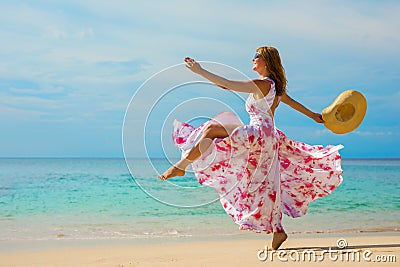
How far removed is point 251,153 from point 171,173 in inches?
34.5

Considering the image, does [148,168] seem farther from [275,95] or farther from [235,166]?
[275,95]

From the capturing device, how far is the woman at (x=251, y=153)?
5.09 metres

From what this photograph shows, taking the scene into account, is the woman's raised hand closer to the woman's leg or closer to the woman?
the woman

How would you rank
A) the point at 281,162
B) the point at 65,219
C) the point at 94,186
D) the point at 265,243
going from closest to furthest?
the point at 281,162 < the point at 265,243 < the point at 65,219 < the point at 94,186

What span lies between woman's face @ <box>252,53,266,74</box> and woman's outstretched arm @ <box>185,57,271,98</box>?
18 cm

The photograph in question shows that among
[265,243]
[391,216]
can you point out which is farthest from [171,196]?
[391,216]

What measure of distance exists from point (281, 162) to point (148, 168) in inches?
60.8

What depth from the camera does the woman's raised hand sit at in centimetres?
456

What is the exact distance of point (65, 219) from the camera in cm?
1057

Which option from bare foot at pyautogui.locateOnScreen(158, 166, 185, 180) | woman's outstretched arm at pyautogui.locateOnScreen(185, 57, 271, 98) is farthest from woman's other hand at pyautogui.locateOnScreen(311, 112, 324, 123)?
bare foot at pyautogui.locateOnScreen(158, 166, 185, 180)

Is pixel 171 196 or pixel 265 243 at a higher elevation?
pixel 171 196

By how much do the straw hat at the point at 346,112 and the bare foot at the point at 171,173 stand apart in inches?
66.9

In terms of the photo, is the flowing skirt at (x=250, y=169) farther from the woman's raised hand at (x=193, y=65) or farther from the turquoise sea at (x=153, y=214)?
the woman's raised hand at (x=193, y=65)

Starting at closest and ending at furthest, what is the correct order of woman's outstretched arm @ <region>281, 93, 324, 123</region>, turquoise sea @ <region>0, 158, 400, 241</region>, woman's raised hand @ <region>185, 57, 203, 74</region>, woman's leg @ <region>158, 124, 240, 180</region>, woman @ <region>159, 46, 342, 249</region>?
woman's raised hand @ <region>185, 57, 203, 74</region> < woman's leg @ <region>158, 124, 240, 180</region> < woman @ <region>159, 46, 342, 249</region> < turquoise sea @ <region>0, 158, 400, 241</region> < woman's outstretched arm @ <region>281, 93, 324, 123</region>
